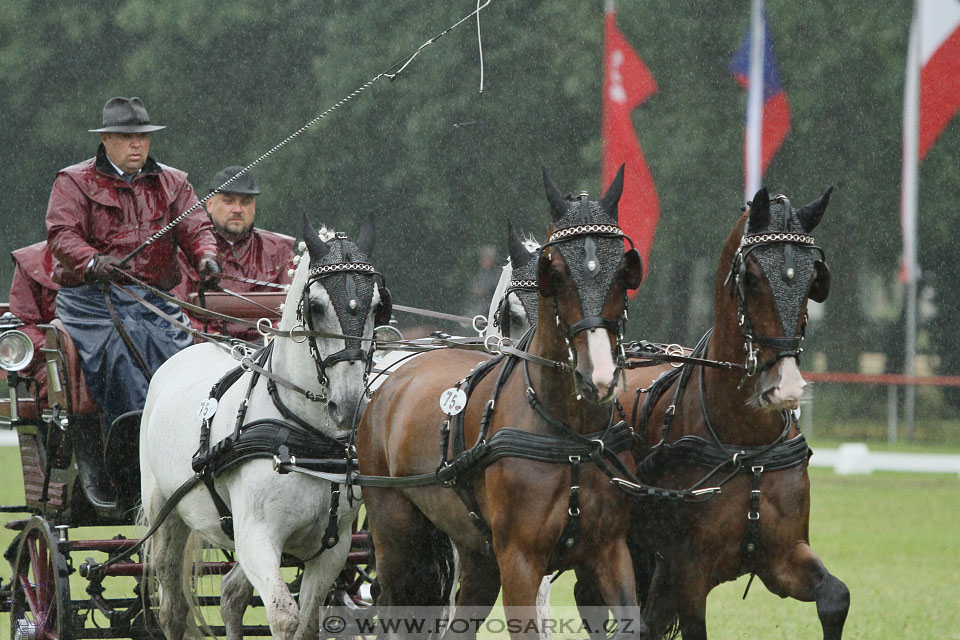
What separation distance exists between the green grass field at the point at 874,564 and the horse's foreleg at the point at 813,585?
3.06 metres

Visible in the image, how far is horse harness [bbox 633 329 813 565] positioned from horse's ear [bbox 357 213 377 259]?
1.40 m

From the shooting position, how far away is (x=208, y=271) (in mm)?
6902

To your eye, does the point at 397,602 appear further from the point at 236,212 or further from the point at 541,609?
the point at 236,212

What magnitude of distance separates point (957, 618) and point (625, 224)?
9.55 m

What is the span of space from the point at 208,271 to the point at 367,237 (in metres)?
1.36

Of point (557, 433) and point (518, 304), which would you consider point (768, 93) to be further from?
point (557, 433)

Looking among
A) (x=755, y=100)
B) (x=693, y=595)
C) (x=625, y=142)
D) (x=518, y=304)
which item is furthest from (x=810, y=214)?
(x=755, y=100)

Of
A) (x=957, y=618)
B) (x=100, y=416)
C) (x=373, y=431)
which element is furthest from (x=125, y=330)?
(x=957, y=618)

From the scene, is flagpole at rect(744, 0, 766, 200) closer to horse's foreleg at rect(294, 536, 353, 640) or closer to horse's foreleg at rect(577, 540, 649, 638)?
horse's foreleg at rect(294, 536, 353, 640)

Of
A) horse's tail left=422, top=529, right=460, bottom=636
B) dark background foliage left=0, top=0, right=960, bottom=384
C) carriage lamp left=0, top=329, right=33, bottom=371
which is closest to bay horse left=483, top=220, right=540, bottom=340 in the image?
horse's tail left=422, top=529, right=460, bottom=636

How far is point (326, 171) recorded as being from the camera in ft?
77.8

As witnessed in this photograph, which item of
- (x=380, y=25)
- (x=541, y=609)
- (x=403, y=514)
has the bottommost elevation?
(x=541, y=609)

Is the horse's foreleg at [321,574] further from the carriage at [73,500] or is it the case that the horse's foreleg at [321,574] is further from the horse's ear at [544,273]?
the horse's ear at [544,273]

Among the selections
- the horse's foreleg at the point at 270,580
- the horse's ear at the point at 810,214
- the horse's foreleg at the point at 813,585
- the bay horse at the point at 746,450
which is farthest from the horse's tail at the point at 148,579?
the horse's ear at the point at 810,214
